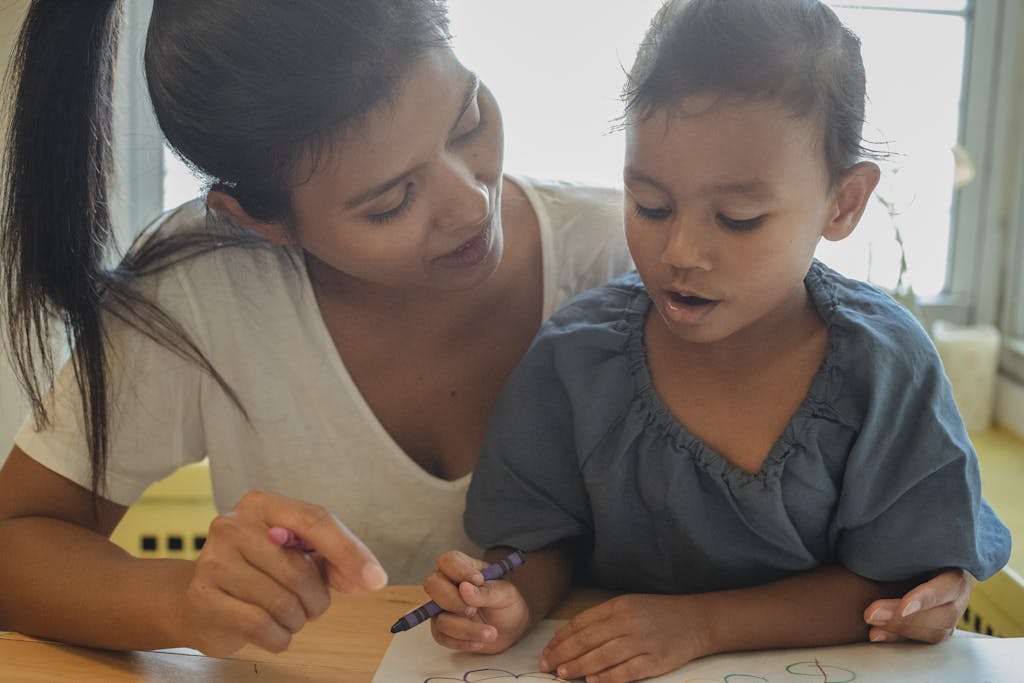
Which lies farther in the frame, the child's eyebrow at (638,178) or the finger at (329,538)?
the child's eyebrow at (638,178)

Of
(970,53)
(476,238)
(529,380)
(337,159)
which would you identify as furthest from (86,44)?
(970,53)

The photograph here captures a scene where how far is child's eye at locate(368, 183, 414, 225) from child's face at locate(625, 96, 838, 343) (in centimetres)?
17

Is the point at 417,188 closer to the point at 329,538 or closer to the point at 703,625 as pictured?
the point at 329,538

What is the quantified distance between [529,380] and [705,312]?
18 centimetres

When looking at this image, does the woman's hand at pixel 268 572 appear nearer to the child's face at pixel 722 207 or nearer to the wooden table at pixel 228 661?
the wooden table at pixel 228 661

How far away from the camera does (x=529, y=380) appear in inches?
37.2

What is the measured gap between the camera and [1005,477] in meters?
1.46

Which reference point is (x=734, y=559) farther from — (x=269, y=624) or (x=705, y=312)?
(x=269, y=624)

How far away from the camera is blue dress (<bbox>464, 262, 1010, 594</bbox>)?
0.84 m

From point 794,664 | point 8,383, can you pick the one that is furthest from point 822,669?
point 8,383

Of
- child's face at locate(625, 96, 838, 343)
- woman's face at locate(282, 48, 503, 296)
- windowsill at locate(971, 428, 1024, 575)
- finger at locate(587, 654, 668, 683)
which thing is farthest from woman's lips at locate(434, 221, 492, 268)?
windowsill at locate(971, 428, 1024, 575)

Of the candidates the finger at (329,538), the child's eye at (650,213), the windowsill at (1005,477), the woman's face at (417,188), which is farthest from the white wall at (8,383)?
the windowsill at (1005,477)

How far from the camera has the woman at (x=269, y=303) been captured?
80cm

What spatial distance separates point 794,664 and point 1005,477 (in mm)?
796
